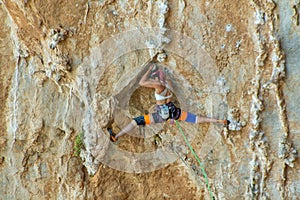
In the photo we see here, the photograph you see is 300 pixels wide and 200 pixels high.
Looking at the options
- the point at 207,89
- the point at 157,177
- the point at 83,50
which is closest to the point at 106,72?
the point at 83,50

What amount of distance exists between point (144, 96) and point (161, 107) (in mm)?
472

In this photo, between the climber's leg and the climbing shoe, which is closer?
the climber's leg

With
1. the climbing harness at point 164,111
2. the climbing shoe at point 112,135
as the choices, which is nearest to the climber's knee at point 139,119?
the climbing harness at point 164,111

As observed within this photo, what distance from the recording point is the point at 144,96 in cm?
502

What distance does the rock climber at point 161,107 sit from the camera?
4.61m

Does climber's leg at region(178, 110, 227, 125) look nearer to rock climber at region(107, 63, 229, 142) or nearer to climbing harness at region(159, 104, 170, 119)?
rock climber at region(107, 63, 229, 142)

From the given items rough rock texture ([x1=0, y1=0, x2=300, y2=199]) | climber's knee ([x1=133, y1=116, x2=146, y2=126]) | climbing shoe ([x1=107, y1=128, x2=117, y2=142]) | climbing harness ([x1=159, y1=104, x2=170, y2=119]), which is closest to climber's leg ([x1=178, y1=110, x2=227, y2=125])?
rough rock texture ([x1=0, y1=0, x2=300, y2=199])

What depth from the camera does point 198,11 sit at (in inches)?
178

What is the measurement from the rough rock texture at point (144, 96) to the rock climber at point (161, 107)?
141 mm

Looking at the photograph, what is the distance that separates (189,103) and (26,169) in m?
3.18

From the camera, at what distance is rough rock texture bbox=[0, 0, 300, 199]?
4371 millimetres

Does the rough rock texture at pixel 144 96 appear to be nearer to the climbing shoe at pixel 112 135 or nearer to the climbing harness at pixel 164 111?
the climbing shoe at pixel 112 135

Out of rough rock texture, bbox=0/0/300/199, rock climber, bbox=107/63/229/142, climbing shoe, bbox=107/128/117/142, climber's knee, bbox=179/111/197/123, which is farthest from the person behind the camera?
climbing shoe, bbox=107/128/117/142

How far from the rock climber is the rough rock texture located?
0.14 meters
